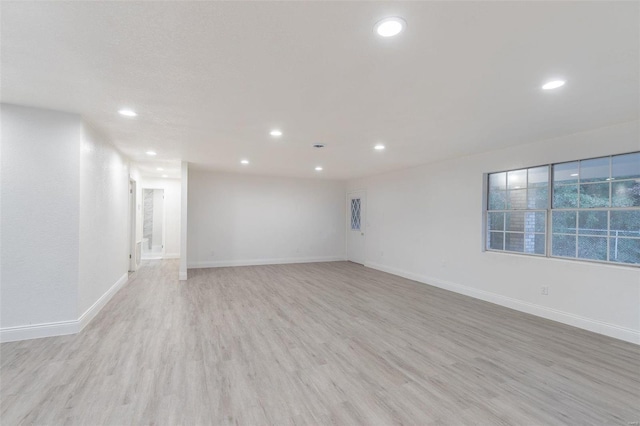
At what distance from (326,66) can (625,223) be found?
13.1 ft

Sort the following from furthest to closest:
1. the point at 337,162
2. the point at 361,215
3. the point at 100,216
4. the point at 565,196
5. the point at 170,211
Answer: the point at 170,211, the point at 361,215, the point at 337,162, the point at 100,216, the point at 565,196

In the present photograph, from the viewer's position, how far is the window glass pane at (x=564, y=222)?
3.82 m

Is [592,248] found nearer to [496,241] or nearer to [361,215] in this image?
[496,241]

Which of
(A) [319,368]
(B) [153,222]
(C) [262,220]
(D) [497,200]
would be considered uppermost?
(D) [497,200]

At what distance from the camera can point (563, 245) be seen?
391cm

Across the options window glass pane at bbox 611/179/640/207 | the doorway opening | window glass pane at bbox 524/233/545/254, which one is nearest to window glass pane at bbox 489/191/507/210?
window glass pane at bbox 524/233/545/254

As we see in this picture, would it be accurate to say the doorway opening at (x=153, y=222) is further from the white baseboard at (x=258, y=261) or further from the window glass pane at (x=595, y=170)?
the window glass pane at (x=595, y=170)

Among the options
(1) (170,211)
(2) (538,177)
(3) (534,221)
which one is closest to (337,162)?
(2) (538,177)

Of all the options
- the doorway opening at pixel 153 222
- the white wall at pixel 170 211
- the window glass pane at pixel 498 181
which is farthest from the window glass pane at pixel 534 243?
the doorway opening at pixel 153 222

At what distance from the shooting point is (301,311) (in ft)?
13.4

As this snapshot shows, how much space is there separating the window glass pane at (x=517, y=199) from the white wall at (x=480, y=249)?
A: 0.41 meters

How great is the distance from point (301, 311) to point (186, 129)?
9.65 feet

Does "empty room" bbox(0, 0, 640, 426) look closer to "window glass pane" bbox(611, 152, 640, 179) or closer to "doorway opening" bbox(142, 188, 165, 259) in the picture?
"window glass pane" bbox(611, 152, 640, 179)

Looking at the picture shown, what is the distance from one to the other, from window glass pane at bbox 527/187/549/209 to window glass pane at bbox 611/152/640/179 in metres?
0.74
